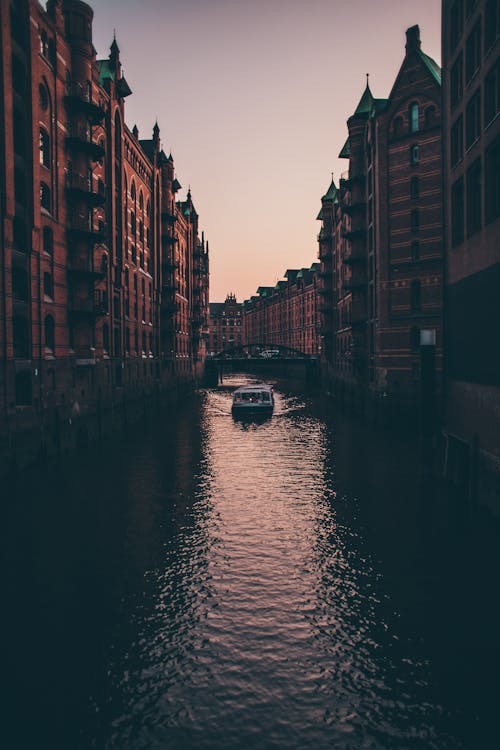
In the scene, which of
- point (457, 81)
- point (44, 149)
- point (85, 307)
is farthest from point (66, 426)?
point (457, 81)

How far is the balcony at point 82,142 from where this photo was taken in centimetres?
3562

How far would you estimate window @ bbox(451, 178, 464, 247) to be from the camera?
24.5 m

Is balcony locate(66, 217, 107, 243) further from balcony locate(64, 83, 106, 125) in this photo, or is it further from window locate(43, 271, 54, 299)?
balcony locate(64, 83, 106, 125)

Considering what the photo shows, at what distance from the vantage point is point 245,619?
11422 mm

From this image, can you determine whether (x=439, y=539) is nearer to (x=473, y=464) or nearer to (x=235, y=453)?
(x=473, y=464)

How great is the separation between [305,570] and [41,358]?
73.3 ft

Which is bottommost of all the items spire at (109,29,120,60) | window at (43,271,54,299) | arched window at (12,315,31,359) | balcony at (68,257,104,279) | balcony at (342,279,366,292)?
arched window at (12,315,31,359)

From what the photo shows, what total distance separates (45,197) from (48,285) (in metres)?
5.41

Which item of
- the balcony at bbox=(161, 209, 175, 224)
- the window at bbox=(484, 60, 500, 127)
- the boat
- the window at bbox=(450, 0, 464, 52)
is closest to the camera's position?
the window at bbox=(484, 60, 500, 127)

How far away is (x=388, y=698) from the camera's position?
8.91 metres

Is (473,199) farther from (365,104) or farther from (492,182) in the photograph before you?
(365,104)

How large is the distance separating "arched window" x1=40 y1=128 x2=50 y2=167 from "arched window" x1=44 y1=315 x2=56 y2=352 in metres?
9.39

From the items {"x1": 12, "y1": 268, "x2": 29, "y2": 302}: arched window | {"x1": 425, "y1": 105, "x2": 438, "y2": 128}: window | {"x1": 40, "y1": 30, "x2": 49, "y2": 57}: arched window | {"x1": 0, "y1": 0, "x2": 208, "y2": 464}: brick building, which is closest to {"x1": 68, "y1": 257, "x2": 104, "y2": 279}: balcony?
{"x1": 0, "y1": 0, "x2": 208, "y2": 464}: brick building

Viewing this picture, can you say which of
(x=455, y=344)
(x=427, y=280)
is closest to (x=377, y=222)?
(x=427, y=280)
